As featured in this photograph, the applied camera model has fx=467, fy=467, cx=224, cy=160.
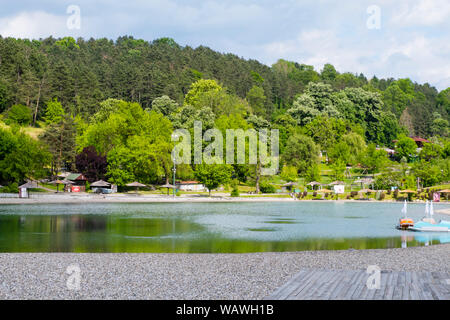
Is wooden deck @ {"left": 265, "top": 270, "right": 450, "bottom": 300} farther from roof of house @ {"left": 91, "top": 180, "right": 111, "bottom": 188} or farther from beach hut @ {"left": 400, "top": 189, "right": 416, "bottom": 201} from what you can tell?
roof of house @ {"left": 91, "top": 180, "right": 111, "bottom": 188}

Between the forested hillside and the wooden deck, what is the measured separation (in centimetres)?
9271

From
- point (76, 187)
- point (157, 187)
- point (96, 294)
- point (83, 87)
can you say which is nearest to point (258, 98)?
point (83, 87)

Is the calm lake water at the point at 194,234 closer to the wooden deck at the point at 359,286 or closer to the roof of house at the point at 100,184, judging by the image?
the wooden deck at the point at 359,286

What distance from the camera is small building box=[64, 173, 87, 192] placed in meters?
66.5

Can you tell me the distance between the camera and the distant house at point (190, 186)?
241ft

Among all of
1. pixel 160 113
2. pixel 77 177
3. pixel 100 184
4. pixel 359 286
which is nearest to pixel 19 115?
pixel 160 113

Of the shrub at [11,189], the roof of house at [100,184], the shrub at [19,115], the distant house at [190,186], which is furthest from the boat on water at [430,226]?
the shrub at [19,115]

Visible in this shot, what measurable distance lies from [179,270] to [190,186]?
196ft

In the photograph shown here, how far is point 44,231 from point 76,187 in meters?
41.2

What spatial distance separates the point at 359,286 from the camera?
1097 cm

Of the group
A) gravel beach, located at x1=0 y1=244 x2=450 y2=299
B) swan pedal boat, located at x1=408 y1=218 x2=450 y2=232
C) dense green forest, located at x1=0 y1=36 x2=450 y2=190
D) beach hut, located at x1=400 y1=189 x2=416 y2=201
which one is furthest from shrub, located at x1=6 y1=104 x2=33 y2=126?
gravel beach, located at x1=0 y1=244 x2=450 y2=299

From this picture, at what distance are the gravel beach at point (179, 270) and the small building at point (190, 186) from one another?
2201 inches

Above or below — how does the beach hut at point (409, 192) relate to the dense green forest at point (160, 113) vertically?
below

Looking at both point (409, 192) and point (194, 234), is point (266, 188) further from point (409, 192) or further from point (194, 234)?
point (194, 234)
